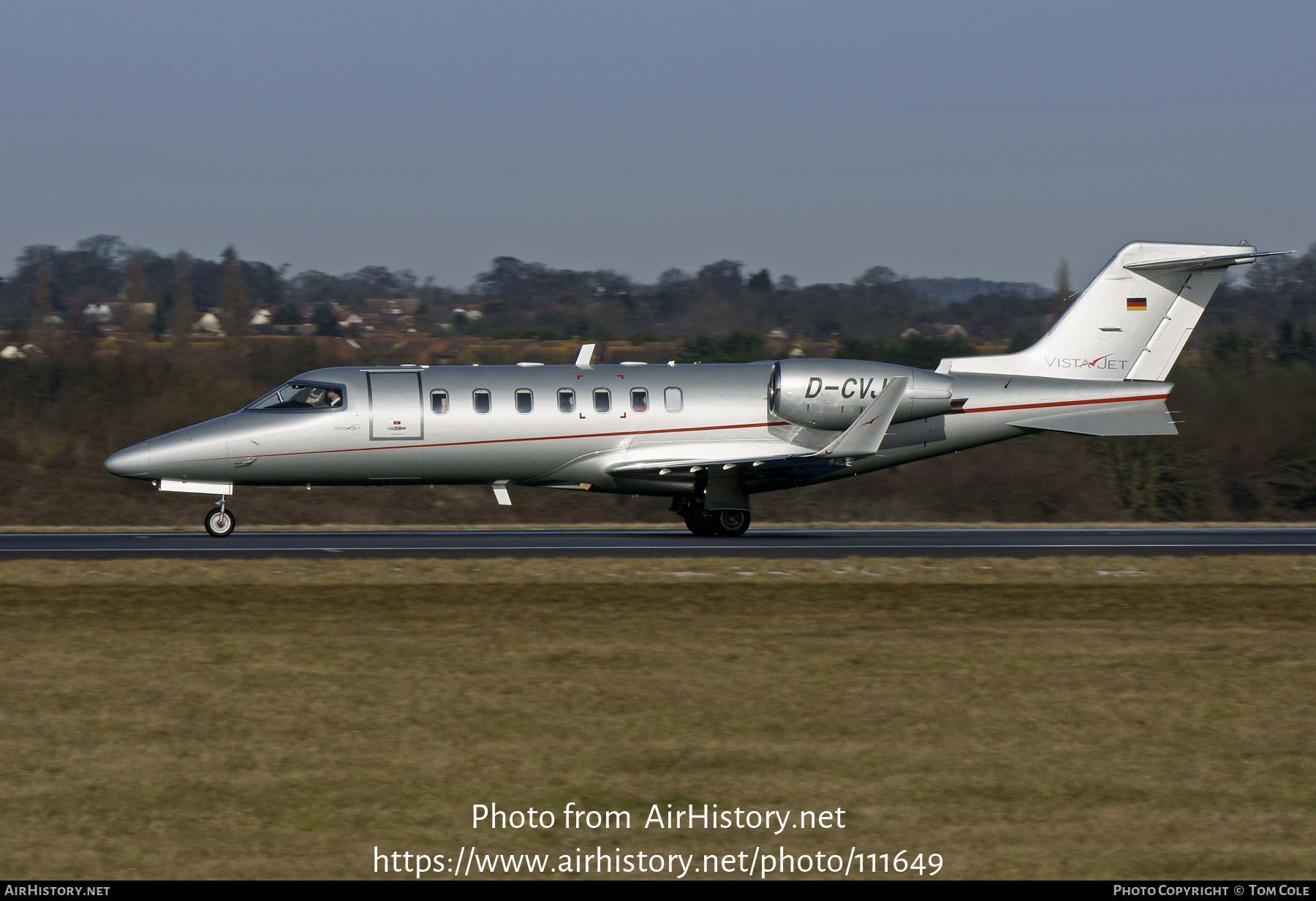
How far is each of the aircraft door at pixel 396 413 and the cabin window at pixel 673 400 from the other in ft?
14.5

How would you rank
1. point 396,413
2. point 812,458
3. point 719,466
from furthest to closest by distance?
1. point 396,413
2. point 719,466
3. point 812,458

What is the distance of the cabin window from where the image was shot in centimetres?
2522

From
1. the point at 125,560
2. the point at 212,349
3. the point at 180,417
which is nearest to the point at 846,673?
the point at 125,560

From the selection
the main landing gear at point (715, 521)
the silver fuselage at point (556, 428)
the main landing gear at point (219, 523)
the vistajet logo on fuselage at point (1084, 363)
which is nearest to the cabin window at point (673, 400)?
the silver fuselage at point (556, 428)

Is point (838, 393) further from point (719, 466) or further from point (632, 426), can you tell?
point (632, 426)

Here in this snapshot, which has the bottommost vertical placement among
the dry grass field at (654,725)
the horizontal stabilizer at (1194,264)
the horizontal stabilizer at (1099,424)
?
the dry grass field at (654,725)

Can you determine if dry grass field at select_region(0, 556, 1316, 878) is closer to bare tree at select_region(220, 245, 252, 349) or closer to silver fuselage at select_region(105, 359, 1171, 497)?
silver fuselage at select_region(105, 359, 1171, 497)

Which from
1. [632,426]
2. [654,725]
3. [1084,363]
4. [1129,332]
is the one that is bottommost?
[654,725]

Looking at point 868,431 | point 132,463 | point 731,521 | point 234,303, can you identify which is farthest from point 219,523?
point 234,303

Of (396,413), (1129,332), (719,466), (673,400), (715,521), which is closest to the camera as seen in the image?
(719,466)

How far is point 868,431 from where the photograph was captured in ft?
78.9

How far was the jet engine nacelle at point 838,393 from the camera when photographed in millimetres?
25078

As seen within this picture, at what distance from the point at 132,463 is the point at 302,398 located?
10.2 feet

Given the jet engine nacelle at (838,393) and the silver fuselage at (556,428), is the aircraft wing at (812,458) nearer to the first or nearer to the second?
the silver fuselage at (556,428)
